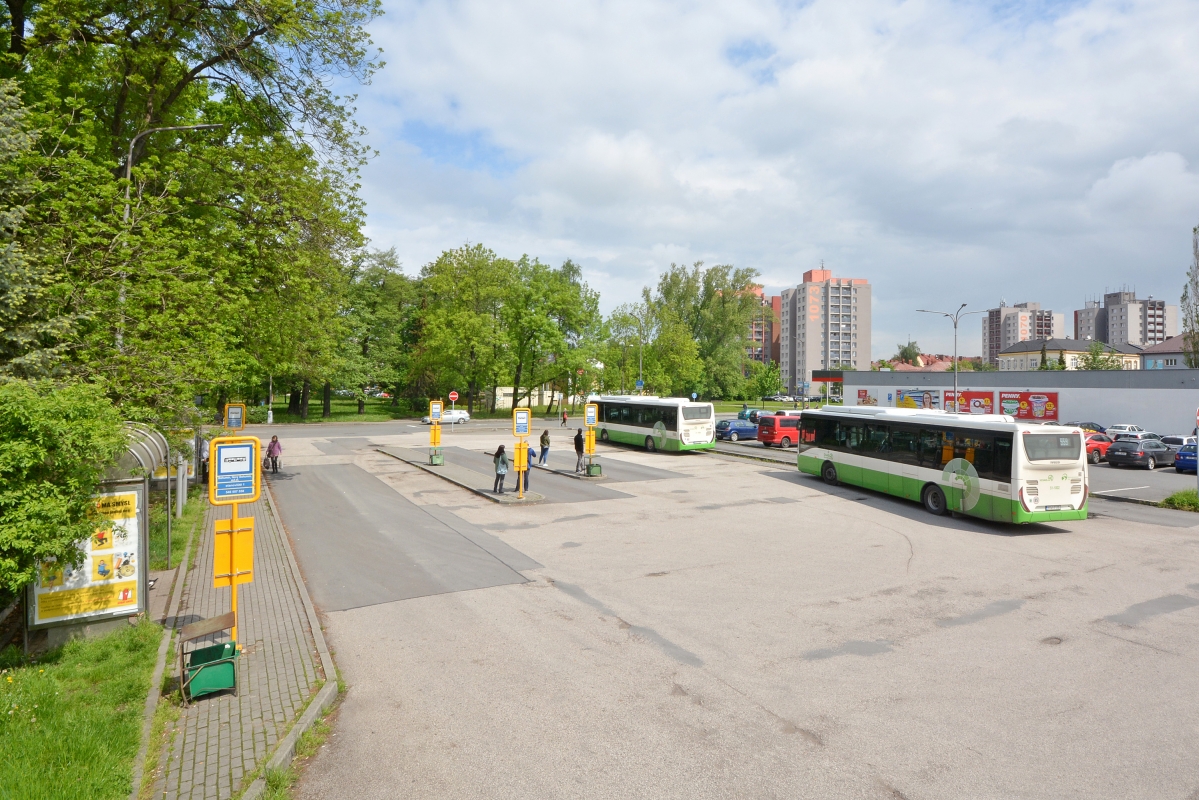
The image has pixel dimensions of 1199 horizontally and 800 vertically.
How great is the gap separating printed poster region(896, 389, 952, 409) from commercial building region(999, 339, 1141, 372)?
6839 cm

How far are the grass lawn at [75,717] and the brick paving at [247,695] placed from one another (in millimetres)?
395

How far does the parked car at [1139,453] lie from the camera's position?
29547mm

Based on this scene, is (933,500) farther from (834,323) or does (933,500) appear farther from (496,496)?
(834,323)

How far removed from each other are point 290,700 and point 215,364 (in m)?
9.72

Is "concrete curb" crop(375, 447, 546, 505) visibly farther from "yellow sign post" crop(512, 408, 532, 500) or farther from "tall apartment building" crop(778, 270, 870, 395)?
"tall apartment building" crop(778, 270, 870, 395)

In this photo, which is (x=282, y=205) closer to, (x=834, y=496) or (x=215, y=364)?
(x=215, y=364)

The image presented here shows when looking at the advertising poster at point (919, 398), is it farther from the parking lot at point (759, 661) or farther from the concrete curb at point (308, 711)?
the concrete curb at point (308, 711)

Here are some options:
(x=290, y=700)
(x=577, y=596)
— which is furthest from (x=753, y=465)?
Result: (x=290, y=700)

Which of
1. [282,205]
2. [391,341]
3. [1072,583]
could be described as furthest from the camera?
[391,341]

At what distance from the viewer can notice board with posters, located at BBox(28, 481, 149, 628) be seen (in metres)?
7.78

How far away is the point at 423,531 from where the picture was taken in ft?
50.1

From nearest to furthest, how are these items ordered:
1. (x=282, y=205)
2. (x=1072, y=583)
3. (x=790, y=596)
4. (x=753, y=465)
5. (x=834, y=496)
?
(x=790, y=596) → (x=1072, y=583) → (x=282, y=205) → (x=834, y=496) → (x=753, y=465)

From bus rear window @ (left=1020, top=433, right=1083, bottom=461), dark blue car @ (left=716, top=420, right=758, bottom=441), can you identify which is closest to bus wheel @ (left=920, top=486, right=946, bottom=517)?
bus rear window @ (left=1020, top=433, right=1083, bottom=461)

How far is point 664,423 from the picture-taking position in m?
33.0
